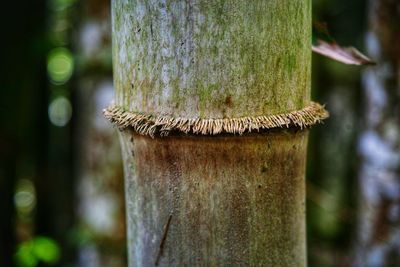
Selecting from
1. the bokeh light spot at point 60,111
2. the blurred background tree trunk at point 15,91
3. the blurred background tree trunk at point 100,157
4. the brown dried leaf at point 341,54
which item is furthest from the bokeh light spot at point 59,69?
the brown dried leaf at point 341,54

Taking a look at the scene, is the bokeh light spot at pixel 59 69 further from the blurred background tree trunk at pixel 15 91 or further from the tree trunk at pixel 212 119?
the tree trunk at pixel 212 119

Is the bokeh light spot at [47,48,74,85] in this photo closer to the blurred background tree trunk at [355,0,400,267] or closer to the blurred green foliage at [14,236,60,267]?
the blurred green foliage at [14,236,60,267]

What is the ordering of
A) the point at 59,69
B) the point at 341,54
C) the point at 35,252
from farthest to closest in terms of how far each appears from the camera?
the point at 59,69 → the point at 35,252 → the point at 341,54

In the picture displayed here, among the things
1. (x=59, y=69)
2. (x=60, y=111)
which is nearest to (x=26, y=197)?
(x=60, y=111)

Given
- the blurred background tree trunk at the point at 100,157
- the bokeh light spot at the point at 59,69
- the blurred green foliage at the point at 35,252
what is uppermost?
the bokeh light spot at the point at 59,69

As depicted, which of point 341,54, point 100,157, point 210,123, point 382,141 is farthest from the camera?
point 100,157

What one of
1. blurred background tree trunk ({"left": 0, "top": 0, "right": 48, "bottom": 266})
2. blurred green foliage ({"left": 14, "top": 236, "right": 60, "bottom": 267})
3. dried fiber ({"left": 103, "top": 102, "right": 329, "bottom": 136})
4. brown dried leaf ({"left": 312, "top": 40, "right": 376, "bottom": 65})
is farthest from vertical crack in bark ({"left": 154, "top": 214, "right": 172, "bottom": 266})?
blurred background tree trunk ({"left": 0, "top": 0, "right": 48, "bottom": 266})

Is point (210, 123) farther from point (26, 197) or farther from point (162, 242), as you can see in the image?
point (26, 197)
